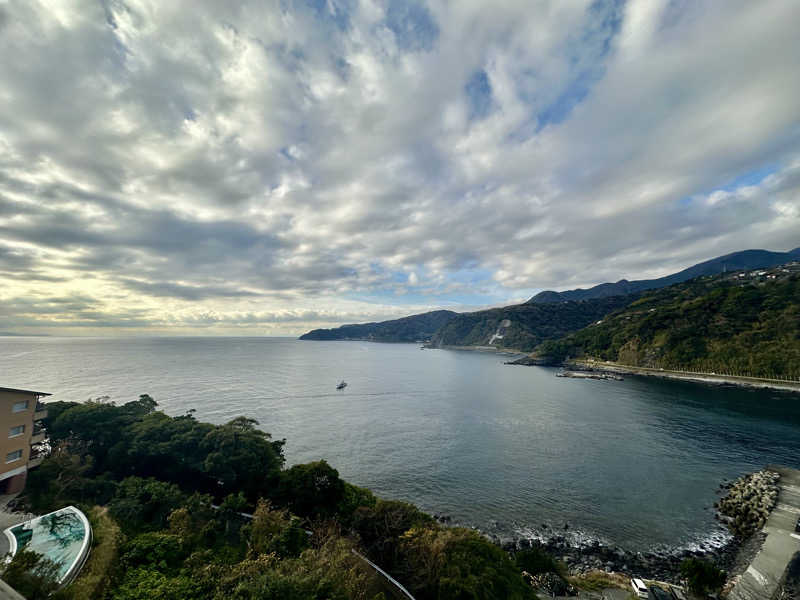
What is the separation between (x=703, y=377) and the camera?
111875 millimetres

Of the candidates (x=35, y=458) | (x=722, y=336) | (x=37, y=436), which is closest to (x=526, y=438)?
(x=35, y=458)

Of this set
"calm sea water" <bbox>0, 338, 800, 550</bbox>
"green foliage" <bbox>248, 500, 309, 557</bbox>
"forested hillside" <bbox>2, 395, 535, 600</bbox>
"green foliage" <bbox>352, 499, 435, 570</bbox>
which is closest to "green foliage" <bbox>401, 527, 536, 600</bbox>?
"forested hillside" <bbox>2, 395, 535, 600</bbox>

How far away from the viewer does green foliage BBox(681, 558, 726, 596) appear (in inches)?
924

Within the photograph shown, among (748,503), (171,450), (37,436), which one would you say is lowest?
(748,503)

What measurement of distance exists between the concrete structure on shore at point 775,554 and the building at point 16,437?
59292mm

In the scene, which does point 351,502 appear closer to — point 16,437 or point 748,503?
point 16,437

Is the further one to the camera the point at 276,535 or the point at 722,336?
the point at 722,336

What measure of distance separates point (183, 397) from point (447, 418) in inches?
2675

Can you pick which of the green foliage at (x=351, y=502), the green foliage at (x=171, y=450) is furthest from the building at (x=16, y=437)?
the green foliage at (x=351, y=502)

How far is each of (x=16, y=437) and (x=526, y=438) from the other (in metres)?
66.5

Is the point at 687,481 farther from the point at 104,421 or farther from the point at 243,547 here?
the point at 104,421

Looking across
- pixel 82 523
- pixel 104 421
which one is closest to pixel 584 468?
pixel 82 523

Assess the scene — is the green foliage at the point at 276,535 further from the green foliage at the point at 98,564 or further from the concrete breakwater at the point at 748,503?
the concrete breakwater at the point at 748,503

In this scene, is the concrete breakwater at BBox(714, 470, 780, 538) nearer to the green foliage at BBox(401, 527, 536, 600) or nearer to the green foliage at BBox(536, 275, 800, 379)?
the green foliage at BBox(401, 527, 536, 600)
